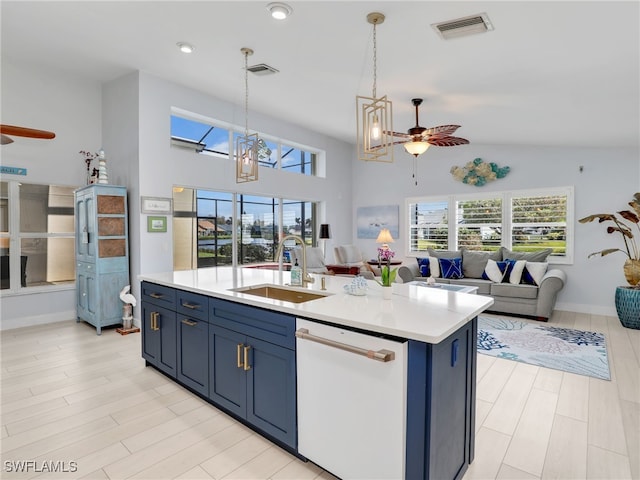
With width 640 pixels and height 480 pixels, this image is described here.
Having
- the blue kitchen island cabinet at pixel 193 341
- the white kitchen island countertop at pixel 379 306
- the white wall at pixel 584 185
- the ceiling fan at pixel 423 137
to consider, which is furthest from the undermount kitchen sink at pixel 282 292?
the white wall at pixel 584 185

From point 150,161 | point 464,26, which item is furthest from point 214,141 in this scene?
point 464,26

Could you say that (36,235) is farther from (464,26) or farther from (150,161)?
(464,26)

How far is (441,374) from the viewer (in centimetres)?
152

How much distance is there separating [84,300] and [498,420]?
509 cm

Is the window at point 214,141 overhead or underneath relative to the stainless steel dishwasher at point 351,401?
overhead

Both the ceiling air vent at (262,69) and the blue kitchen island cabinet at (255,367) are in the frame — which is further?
the ceiling air vent at (262,69)

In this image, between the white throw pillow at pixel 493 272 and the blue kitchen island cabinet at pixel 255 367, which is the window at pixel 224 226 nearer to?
the blue kitchen island cabinet at pixel 255 367

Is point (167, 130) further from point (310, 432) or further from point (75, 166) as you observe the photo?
point (310, 432)

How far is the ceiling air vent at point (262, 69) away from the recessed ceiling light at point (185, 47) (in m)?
0.66

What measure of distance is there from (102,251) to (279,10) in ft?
11.8

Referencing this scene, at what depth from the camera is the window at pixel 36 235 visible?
4621mm

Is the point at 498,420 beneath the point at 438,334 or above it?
beneath

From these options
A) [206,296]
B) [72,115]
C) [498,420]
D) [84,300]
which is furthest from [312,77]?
[84,300]

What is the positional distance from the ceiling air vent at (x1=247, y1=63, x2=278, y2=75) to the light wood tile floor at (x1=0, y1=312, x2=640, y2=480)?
3480 millimetres
